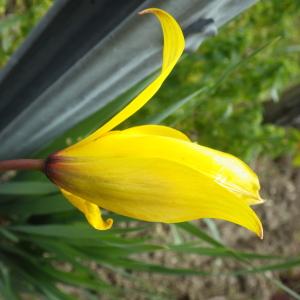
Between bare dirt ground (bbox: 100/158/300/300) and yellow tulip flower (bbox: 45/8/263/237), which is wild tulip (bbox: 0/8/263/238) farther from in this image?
bare dirt ground (bbox: 100/158/300/300)

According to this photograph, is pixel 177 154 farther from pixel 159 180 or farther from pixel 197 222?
pixel 197 222

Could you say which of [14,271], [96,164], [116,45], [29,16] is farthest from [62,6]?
[14,271]

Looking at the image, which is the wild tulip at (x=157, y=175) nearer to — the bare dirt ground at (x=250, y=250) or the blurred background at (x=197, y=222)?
the blurred background at (x=197, y=222)

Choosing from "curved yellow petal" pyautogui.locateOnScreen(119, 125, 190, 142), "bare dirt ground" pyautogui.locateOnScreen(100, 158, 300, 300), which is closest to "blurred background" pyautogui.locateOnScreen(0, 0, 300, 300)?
"bare dirt ground" pyautogui.locateOnScreen(100, 158, 300, 300)

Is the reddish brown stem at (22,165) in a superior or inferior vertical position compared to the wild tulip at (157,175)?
superior

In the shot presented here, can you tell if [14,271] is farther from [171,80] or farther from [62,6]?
[62,6]

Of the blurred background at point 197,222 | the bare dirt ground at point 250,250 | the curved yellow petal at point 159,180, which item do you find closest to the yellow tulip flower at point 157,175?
the curved yellow petal at point 159,180
